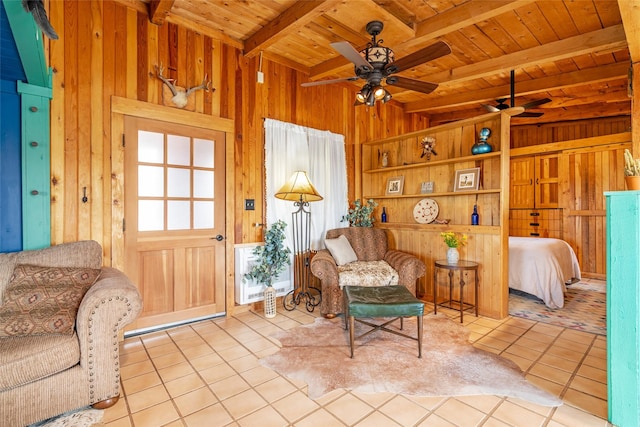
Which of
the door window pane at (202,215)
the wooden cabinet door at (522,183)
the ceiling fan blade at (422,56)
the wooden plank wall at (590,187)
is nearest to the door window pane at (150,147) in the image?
the door window pane at (202,215)

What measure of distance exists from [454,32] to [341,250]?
8.75 feet

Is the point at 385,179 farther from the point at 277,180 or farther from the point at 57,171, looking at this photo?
the point at 57,171

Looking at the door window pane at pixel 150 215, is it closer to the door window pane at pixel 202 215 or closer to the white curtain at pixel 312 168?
the door window pane at pixel 202 215

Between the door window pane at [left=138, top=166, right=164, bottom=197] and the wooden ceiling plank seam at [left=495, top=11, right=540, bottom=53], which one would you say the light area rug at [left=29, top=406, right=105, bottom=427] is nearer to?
the door window pane at [left=138, top=166, right=164, bottom=197]

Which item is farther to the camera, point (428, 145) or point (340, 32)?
point (428, 145)

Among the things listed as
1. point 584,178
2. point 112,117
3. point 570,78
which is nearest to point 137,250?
point 112,117

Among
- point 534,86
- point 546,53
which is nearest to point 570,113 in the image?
point 534,86

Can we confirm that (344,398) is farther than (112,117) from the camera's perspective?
No

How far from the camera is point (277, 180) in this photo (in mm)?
3713

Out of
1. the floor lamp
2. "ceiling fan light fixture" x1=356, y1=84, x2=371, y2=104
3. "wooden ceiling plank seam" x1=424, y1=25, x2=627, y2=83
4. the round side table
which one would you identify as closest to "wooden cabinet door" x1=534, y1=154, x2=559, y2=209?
"wooden ceiling plank seam" x1=424, y1=25, x2=627, y2=83

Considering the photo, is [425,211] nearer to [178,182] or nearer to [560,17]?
[560,17]

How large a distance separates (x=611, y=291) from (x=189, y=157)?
11.3 ft

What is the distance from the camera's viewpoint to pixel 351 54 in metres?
2.35

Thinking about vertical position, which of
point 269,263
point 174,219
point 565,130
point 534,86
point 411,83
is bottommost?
point 269,263
